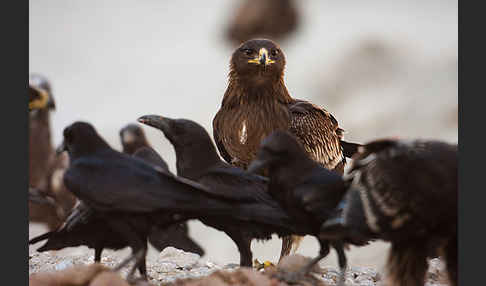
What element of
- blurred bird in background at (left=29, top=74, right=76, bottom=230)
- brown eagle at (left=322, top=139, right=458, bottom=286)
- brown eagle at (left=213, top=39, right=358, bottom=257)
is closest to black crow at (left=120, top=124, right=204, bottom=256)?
brown eagle at (left=213, top=39, right=358, bottom=257)

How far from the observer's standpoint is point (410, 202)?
241cm

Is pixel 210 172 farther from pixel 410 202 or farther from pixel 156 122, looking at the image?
pixel 410 202

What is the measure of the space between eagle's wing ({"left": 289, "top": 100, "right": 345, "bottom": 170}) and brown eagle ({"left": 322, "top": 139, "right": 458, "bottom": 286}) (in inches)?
61.6

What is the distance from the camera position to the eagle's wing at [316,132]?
13.8ft

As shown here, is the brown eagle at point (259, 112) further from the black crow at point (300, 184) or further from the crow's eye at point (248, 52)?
the black crow at point (300, 184)

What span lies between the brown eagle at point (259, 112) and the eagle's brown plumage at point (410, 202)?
1.51 meters

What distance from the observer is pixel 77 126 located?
2891 millimetres

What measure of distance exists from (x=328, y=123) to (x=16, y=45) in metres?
2.39

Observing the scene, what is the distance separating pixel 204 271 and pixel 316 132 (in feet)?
4.34

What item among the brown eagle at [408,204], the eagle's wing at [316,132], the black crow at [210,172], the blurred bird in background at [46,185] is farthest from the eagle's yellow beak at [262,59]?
the blurred bird in background at [46,185]

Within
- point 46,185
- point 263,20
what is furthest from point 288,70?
point 46,185

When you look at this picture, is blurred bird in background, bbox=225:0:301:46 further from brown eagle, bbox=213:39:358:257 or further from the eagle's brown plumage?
the eagle's brown plumage

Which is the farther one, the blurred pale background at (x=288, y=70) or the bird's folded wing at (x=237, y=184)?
the blurred pale background at (x=288, y=70)

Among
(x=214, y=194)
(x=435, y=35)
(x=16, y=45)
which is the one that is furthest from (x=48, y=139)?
(x=435, y=35)
